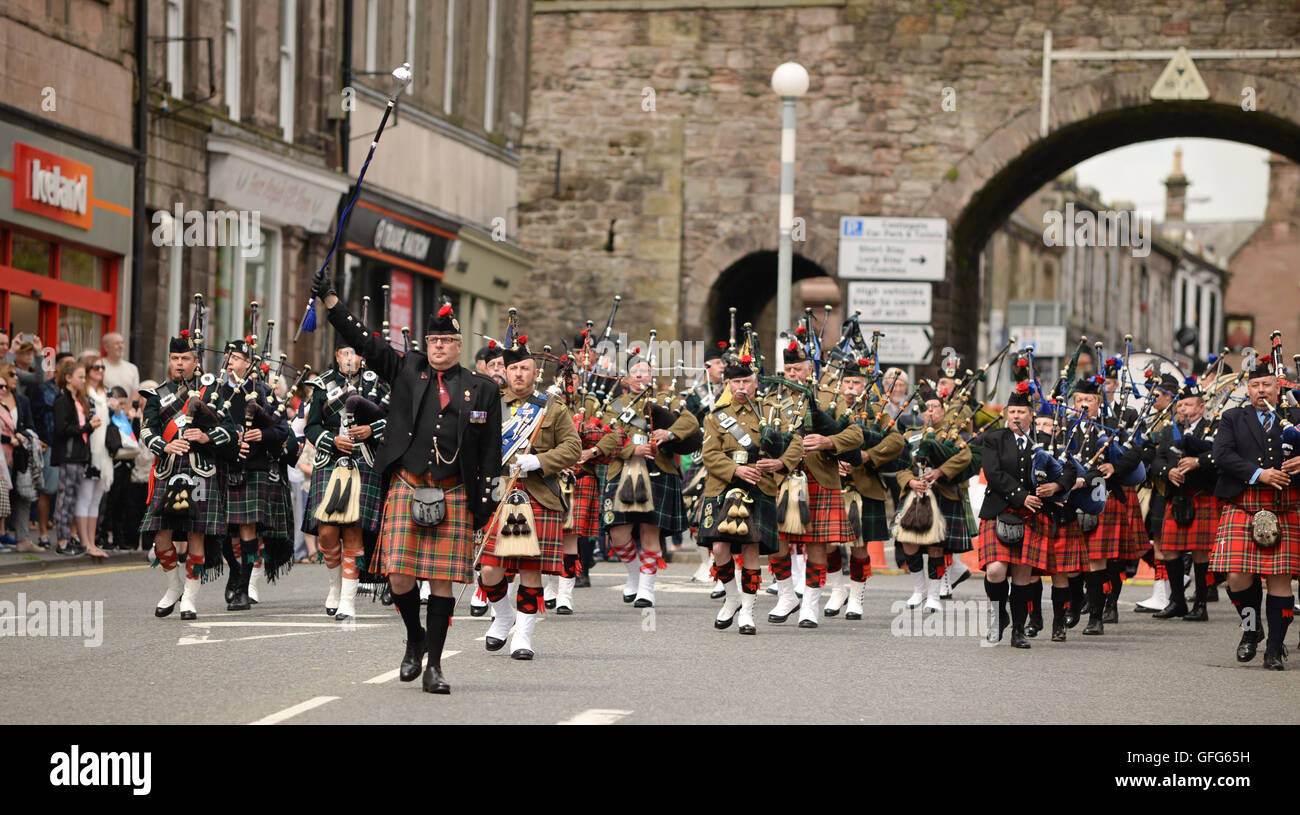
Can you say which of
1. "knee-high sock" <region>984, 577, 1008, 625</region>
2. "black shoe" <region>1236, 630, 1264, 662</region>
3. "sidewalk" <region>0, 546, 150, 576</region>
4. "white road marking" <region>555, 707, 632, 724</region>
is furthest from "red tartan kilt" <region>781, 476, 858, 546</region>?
"sidewalk" <region>0, 546, 150, 576</region>

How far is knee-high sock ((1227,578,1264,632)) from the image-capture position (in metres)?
13.0

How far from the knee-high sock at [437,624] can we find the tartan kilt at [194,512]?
381 cm

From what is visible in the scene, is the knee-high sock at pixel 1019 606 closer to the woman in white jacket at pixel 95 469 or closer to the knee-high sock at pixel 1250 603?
the knee-high sock at pixel 1250 603

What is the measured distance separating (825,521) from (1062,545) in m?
1.59

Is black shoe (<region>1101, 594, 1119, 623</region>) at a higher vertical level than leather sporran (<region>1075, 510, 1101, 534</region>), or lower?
lower

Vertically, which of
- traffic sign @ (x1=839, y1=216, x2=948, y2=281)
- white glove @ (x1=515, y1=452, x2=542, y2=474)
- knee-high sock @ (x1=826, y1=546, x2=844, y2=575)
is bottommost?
knee-high sock @ (x1=826, y1=546, x2=844, y2=575)

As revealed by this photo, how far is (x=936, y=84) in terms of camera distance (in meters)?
33.2

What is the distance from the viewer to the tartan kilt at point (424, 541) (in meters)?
10.3

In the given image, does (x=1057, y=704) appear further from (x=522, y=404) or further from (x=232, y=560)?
(x=232, y=560)

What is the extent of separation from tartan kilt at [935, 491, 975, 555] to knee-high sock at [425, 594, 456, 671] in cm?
637

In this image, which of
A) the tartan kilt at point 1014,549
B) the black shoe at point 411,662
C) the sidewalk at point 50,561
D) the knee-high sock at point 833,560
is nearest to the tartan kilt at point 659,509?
the knee-high sock at point 833,560

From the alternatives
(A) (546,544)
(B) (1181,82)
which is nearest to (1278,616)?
(A) (546,544)

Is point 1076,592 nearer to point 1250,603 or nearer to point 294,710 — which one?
point 1250,603

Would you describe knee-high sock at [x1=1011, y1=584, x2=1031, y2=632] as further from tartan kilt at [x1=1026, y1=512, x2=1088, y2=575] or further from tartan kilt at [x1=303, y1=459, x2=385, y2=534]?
tartan kilt at [x1=303, y1=459, x2=385, y2=534]
